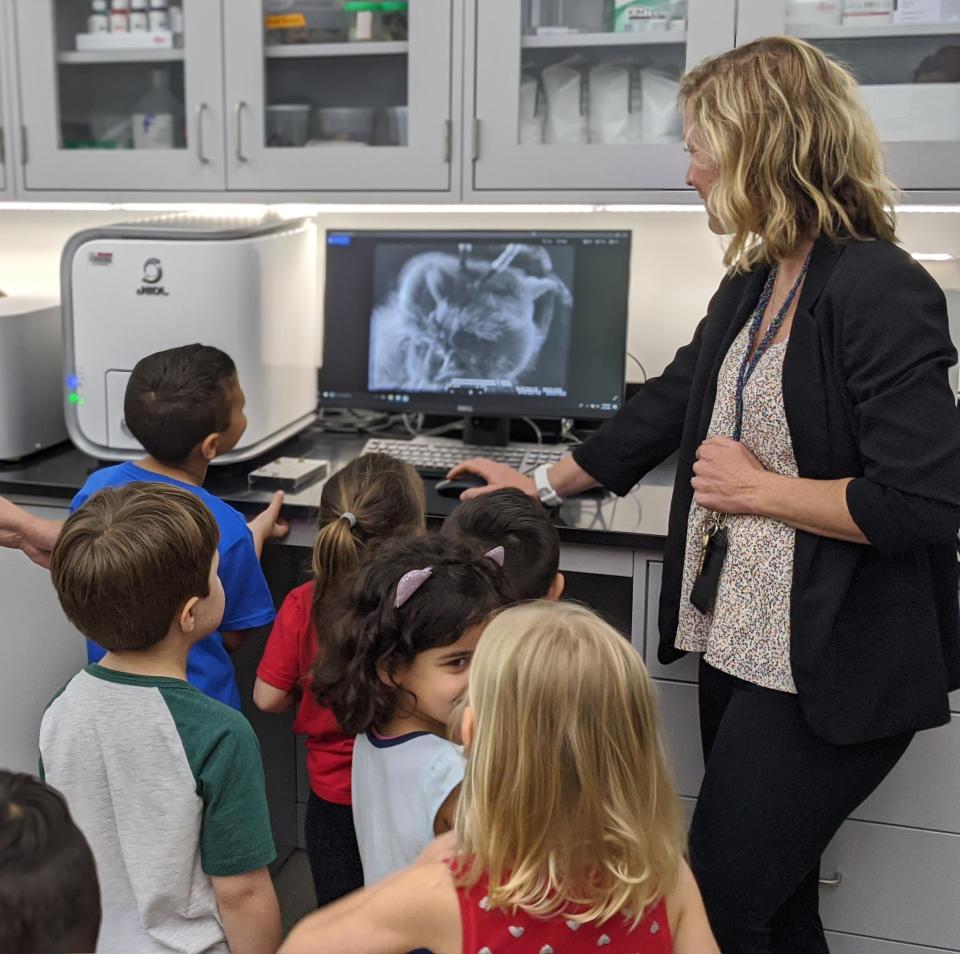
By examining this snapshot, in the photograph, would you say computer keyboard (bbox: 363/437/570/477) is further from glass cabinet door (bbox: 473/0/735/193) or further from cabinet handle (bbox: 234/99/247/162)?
cabinet handle (bbox: 234/99/247/162)

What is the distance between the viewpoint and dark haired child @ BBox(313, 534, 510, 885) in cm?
133

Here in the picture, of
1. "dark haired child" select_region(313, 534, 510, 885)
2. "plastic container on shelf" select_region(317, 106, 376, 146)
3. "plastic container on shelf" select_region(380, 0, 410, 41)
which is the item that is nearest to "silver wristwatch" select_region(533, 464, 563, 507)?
"dark haired child" select_region(313, 534, 510, 885)

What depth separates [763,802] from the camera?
4.91 ft

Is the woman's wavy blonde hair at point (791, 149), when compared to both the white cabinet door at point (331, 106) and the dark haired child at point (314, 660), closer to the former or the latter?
the dark haired child at point (314, 660)

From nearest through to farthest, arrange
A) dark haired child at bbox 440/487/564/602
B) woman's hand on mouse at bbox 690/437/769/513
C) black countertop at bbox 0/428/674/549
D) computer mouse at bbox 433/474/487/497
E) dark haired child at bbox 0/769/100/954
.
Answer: dark haired child at bbox 0/769/100/954
woman's hand on mouse at bbox 690/437/769/513
dark haired child at bbox 440/487/564/602
black countertop at bbox 0/428/674/549
computer mouse at bbox 433/474/487/497

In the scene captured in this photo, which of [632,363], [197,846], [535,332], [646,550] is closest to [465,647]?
[197,846]

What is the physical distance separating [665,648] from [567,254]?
3.06ft

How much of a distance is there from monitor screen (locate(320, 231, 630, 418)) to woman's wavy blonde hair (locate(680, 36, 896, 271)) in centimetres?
83

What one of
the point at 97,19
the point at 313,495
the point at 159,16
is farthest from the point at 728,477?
the point at 97,19

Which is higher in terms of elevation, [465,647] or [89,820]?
[465,647]

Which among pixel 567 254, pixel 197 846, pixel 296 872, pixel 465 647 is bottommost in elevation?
pixel 296 872

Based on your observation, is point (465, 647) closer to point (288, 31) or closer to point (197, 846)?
point (197, 846)

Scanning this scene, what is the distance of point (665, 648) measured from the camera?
1698mm

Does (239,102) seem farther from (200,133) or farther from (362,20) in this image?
(362,20)
